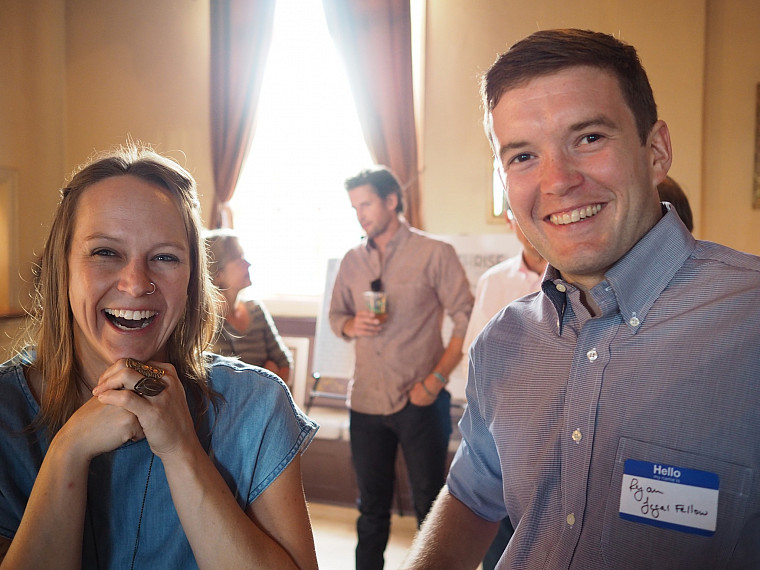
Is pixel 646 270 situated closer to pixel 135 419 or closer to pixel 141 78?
pixel 135 419

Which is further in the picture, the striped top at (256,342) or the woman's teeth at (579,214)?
the striped top at (256,342)

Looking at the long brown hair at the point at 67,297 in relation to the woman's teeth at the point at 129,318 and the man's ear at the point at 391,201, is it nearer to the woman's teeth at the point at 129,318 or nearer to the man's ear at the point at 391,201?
the woman's teeth at the point at 129,318

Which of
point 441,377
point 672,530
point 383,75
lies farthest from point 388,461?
point 383,75

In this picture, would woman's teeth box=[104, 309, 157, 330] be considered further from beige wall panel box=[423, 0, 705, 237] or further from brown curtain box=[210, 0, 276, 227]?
brown curtain box=[210, 0, 276, 227]

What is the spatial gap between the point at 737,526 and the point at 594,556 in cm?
21

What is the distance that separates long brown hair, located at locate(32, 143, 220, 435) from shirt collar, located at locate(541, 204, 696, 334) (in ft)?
Answer: 2.62

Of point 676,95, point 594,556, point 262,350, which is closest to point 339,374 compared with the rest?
point 262,350

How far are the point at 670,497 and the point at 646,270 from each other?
36 cm

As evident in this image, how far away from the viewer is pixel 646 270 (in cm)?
107

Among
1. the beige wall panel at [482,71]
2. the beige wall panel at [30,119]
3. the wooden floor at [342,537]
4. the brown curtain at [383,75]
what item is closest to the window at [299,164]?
the brown curtain at [383,75]

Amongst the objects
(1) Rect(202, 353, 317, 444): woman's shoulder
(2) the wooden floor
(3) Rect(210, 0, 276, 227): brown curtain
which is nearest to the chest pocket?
(1) Rect(202, 353, 317, 444): woman's shoulder

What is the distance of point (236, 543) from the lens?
111 cm

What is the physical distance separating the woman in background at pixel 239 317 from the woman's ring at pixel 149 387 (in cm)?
184

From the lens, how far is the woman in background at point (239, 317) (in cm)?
306
